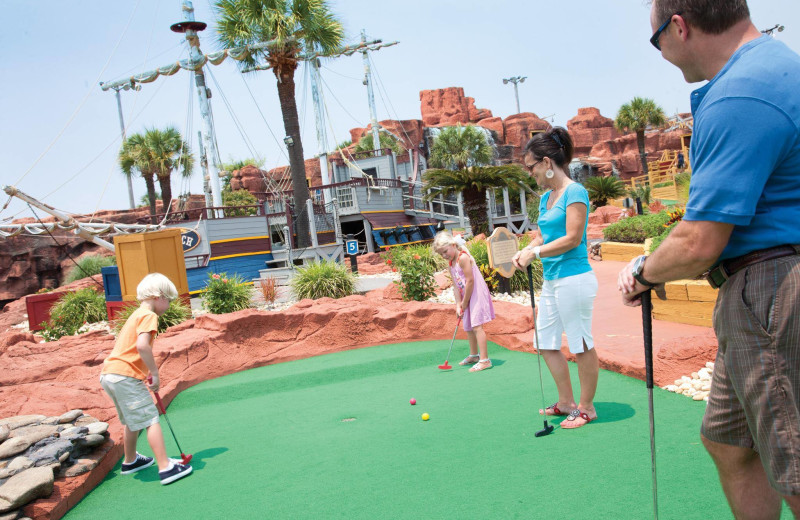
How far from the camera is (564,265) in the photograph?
3.76 m

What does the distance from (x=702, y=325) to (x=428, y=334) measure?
10.8 ft

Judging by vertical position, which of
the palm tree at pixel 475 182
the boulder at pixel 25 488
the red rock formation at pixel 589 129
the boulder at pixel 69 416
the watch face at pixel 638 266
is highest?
the red rock formation at pixel 589 129

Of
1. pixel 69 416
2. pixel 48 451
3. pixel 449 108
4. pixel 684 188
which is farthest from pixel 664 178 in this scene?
pixel 48 451

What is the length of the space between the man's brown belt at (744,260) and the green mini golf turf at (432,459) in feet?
4.29

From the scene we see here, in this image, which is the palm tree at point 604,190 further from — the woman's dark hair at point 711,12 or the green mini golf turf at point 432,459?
the woman's dark hair at point 711,12

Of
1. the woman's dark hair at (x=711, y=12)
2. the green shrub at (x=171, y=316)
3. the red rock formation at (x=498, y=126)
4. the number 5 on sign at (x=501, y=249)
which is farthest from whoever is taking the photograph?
the red rock formation at (x=498, y=126)

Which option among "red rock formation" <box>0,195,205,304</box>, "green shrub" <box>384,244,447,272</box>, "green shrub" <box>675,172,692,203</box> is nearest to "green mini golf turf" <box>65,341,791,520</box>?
"green shrub" <box>384,244,447,272</box>

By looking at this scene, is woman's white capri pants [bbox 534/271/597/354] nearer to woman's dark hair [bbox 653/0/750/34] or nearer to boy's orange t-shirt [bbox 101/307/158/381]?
woman's dark hair [bbox 653/0/750/34]

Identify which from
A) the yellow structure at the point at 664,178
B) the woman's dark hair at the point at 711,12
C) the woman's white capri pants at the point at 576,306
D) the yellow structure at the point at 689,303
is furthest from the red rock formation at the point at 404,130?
the woman's dark hair at the point at 711,12

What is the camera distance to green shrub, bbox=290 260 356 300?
12.5 m

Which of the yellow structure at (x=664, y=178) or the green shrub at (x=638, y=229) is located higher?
the yellow structure at (x=664, y=178)

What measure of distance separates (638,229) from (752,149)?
12.7 m

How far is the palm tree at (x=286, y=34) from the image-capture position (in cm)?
1814

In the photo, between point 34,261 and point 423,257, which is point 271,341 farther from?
point 34,261
